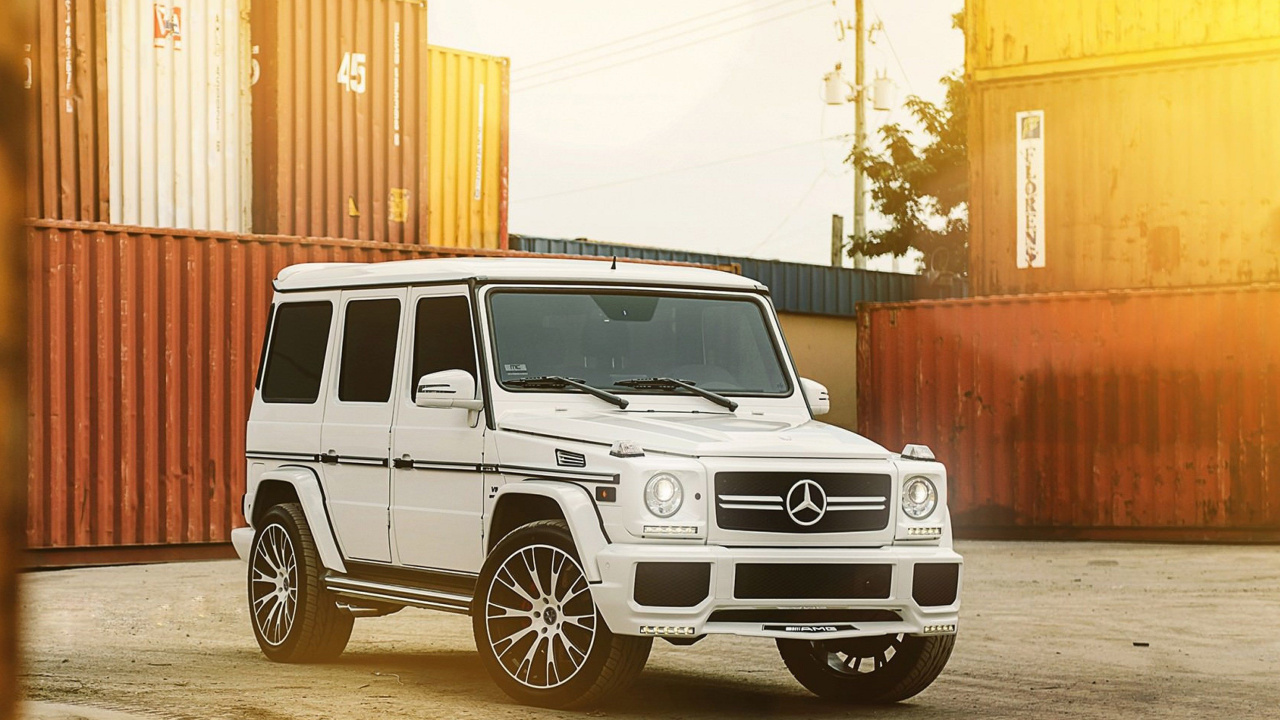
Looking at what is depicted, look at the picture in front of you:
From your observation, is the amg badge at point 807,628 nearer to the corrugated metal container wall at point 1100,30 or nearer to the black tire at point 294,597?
the black tire at point 294,597

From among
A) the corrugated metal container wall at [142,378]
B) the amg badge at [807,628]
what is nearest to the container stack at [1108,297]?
the corrugated metal container wall at [142,378]

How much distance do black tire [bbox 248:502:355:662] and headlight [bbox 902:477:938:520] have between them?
10.3ft

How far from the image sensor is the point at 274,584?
373 inches

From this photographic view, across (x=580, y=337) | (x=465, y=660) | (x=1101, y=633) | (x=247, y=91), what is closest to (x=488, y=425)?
(x=580, y=337)

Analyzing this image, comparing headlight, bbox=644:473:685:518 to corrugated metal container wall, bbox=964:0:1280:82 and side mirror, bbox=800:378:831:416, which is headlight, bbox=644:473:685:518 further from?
corrugated metal container wall, bbox=964:0:1280:82

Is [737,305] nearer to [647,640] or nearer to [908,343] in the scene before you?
[647,640]

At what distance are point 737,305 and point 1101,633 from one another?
12.9 ft

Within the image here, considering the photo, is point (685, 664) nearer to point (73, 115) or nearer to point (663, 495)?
point (663, 495)

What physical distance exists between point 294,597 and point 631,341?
231 centimetres

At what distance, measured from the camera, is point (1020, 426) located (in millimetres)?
22094

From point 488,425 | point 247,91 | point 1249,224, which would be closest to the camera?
point 488,425

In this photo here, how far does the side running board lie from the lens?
26.7 ft

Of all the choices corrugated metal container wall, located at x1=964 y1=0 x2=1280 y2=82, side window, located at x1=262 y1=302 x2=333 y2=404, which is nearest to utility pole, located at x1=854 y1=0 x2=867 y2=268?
corrugated metal container wall, located at x1=964 y1=0 x2=1280 y2=82

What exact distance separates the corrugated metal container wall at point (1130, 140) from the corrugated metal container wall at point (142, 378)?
9.28m
